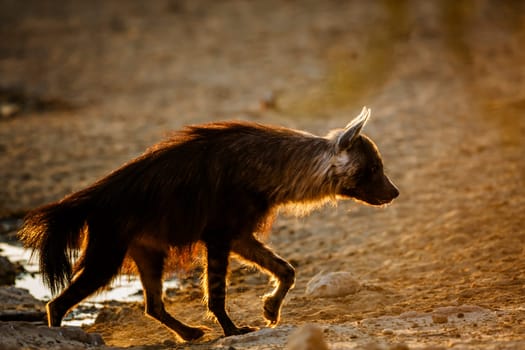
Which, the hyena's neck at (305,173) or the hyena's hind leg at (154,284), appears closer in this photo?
the hyena's neck at (305,173)

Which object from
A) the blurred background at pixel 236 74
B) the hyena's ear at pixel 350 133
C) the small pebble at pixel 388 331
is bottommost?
the small pebble at pixel 388 331

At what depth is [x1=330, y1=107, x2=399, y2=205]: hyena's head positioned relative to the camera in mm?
6141

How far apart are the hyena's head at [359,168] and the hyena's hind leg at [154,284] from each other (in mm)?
1366

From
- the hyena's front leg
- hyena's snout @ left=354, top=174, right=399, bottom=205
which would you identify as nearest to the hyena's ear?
hyena's snout @ left=354, top=174, right=399, bottom=205

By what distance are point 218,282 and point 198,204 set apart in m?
0.56

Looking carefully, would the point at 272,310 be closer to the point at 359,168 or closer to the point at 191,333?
the point at 191,333

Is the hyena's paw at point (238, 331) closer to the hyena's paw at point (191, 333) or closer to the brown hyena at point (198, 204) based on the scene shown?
the brown hyena at point (198, 204)

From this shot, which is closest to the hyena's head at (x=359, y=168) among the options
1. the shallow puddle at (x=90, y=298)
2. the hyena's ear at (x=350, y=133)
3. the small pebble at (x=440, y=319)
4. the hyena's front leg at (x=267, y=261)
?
the hyena's ear at (x=350, y=133)

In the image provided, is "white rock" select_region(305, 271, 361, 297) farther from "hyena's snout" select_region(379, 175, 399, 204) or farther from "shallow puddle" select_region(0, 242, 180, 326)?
"shallow puddle" select_region(0, 242, 180, 326)

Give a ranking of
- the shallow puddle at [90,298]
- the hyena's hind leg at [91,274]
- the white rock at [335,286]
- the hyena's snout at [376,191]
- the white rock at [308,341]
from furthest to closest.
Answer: the shallow puddle at [90,298]
the white rock at [335,286]
the hyena's snout at [376,191]
the hyena's hind leg at [91,274]
the white rock at [308,341]

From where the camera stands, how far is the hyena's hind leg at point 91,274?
584 cm

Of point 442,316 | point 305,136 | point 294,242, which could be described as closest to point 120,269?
point 305,136

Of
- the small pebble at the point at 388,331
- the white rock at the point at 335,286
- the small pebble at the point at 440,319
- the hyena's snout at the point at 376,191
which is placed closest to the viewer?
the small pebble at the point at 388,331

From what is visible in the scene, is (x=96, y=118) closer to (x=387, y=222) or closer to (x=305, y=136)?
(x=387, y=222)
